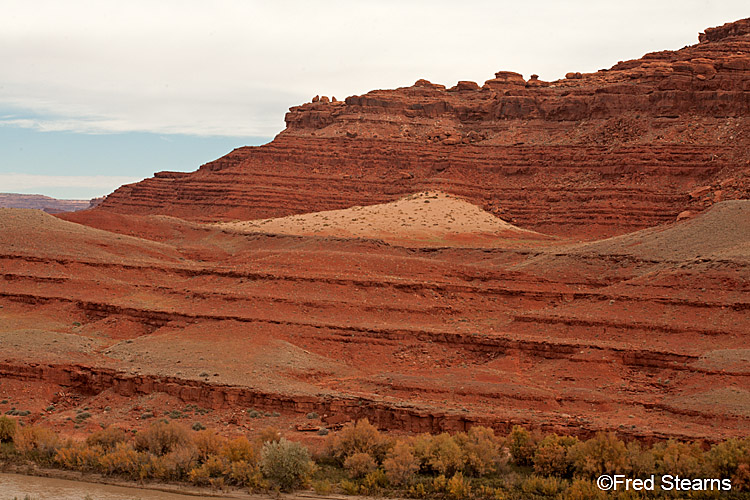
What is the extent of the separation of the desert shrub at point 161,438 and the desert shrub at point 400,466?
415cm

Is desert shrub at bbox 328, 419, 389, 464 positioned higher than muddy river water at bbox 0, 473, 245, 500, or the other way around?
desert shrub at bbox 328, 419, 389, 464

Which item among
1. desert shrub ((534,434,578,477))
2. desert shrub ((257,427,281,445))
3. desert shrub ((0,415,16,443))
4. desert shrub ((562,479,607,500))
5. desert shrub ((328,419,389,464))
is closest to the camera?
desert shrub ((562,479,607,500))

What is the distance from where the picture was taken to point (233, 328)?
25.4m

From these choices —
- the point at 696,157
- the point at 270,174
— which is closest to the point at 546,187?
the point at 696,157

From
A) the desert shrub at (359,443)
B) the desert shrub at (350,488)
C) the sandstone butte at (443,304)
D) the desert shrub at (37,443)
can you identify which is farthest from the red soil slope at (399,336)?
the desert shrub at (350,488)

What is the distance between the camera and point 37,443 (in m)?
17.5

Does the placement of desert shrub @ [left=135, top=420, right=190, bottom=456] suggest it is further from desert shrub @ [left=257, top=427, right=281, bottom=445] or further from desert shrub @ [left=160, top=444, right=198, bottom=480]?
desert shrub @ [left=257, top=427, right=281, bottom=445]

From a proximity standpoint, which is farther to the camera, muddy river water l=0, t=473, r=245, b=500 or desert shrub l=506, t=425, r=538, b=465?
desert shrub l=506, t=425, r=538, b=465

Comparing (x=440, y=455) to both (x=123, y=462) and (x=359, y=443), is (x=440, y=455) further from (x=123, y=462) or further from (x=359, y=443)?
(x=123, y=462)

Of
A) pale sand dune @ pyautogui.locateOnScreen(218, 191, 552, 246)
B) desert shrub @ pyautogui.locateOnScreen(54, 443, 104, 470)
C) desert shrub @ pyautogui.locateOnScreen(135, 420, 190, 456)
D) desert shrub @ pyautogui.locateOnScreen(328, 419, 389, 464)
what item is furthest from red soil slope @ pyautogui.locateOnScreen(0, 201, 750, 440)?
pale sand dune @ pyautogui.locateOnScreen(218, 191, 552, 246)

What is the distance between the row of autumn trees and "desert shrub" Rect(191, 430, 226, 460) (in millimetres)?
20

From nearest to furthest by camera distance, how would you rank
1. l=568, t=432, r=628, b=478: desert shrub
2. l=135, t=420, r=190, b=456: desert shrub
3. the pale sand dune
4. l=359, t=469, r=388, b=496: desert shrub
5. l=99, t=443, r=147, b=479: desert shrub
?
1. l=568, t=432, r=628, b=478: desert shrub
2. l=359, t=469, r=388, b=496: desert shrub
3. l=99, t=443, r=147, b=479: desert shrub
4. l=135, t=420, r=190, b=456: desert shrub
5. the pale sand dune

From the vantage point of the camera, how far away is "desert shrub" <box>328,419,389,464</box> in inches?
652

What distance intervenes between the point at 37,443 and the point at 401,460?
302 inches
